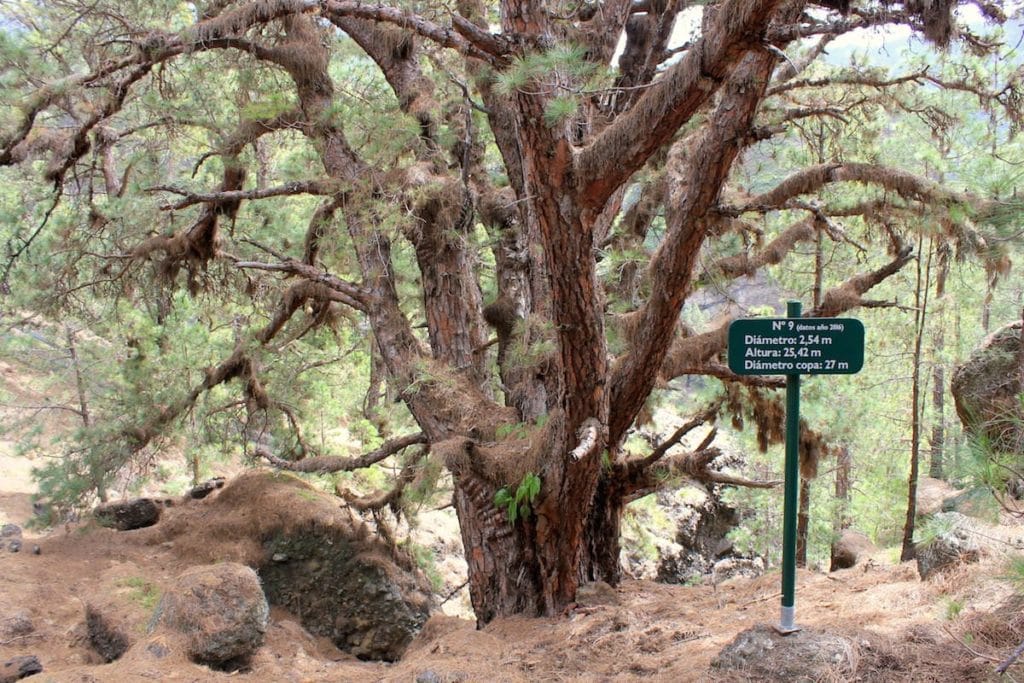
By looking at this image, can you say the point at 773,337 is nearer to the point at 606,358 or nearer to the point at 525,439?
the point at 606,358

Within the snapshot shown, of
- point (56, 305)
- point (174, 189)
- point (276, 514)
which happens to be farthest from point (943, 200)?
point (56, 305)

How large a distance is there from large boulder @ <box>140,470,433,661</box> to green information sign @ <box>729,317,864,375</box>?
545cm

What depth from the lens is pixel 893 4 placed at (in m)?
3.53

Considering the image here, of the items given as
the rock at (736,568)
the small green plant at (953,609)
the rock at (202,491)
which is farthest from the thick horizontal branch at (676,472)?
the rock at (736,568)

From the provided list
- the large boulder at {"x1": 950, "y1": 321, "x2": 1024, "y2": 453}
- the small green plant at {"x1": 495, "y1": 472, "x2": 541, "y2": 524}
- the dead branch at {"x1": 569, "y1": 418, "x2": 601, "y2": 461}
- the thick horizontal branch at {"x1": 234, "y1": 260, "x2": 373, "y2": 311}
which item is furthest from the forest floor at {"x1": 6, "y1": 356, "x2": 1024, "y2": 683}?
the thick horizontal branch at {"x1": 234, "y1": 260, "x2": 373, "y2": 311}

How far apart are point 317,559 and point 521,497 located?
3696 millimetres

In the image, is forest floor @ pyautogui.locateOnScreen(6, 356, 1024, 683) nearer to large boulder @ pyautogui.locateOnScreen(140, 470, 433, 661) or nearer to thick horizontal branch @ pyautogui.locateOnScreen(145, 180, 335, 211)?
large boulder @ pyautogui.locateOnScreen(140, 470, 433, 661)

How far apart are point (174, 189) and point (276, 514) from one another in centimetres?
366

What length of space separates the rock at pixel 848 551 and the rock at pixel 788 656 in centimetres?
633

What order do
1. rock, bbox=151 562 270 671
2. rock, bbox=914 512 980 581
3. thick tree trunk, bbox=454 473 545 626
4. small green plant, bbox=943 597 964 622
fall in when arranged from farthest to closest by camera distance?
thick tree trunk, bbox=454 473 545 626 < rock, bbox=151 562 270 671 < rock, bbox=914 512 980 581 < small green plant, bbox=943 597 964 622

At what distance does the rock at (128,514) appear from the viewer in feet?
26.6

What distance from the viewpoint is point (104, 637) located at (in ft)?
20.6

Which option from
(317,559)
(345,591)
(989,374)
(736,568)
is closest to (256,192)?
(317,559)

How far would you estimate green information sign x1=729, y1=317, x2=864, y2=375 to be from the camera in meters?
3.65
